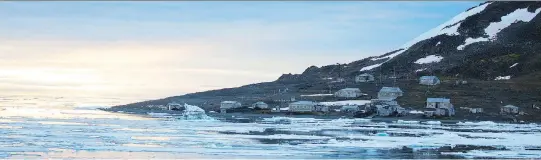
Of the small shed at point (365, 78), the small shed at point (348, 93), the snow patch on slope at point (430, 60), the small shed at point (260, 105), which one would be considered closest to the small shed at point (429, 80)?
the small shed at point (365, 78)

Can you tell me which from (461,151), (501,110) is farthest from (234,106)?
(461,151)

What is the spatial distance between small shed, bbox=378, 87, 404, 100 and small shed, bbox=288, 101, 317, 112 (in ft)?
49.7

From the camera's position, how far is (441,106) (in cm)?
12812

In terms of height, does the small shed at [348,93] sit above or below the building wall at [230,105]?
above

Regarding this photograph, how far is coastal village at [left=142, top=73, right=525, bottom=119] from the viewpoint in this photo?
126 metres

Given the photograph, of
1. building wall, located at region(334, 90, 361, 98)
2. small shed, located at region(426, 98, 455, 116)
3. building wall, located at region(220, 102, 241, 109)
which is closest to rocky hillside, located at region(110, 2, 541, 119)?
small shed, located at region(426, 98, 455, 116)

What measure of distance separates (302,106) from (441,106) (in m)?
23.4

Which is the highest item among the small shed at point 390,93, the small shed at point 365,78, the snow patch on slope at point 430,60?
the snow patch on slope at point 430,60

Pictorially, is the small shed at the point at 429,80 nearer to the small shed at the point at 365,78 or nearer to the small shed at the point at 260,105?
the small shed at the point at 365,78

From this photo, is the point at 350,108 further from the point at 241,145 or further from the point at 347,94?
the point at 241,145

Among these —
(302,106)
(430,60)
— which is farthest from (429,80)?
(430,60)

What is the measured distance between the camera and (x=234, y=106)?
465ft

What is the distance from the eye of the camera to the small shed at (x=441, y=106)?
124m

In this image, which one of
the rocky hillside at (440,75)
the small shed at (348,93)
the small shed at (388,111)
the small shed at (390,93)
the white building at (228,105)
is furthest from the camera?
the rocky hillside at (440,75)
